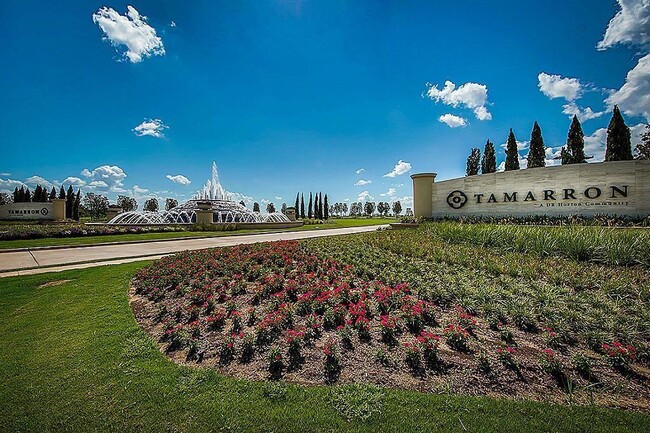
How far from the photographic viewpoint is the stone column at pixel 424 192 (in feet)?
69.2

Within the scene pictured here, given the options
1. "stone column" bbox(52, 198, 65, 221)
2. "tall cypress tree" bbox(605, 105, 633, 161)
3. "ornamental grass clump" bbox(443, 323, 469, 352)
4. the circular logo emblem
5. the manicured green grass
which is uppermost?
"tall cypress tree" bbox(605, 105, 633, 161)

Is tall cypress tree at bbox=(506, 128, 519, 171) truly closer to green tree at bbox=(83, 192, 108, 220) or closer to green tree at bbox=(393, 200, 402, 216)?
green tree at bbox=(393, 200, 402, 216)

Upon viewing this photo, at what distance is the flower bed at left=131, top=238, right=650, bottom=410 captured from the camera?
3484mm

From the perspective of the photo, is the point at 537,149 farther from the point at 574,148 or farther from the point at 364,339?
the point at 364,339

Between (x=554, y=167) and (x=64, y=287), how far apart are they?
2136 cm

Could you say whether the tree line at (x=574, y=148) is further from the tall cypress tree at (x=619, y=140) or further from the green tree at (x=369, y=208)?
the green tree at (x=369, y=208)

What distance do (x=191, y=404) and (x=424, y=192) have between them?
20.3m

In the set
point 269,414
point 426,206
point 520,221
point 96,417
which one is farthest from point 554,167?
point 96,417

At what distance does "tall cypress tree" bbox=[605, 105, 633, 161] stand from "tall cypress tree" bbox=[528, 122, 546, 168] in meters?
8.16

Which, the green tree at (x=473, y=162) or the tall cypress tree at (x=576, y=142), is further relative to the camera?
the green tree at (x=473, y=162)

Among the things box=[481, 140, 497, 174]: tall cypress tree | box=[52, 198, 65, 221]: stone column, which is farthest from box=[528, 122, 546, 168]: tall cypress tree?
box=[52, 198, 65, 221]: stone column

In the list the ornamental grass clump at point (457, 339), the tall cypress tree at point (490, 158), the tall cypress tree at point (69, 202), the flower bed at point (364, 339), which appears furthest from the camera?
the tall cypress tree at point (69, 202)

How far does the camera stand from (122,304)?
6227mm

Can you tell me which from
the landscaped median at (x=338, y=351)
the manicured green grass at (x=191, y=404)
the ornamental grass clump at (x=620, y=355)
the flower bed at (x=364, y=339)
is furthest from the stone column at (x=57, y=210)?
the ornamental grass clump at (x=620, y=355)
